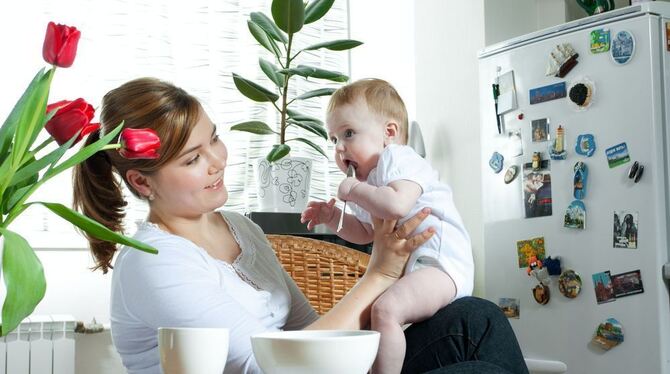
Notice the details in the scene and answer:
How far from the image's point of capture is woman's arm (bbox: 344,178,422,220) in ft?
5.34

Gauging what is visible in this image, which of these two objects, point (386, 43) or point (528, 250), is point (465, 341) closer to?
point (528, 250)

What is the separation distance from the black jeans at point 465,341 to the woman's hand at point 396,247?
0.40 ft

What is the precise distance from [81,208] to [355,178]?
56cm

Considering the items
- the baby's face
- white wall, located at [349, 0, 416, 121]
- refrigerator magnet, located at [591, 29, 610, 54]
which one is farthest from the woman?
white wall, located at [349, 0, 416, 121]

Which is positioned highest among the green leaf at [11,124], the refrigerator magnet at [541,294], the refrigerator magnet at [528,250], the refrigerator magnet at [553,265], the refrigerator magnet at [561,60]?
the refrigerator magnet at [561,60]

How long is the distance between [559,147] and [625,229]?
0.38 m

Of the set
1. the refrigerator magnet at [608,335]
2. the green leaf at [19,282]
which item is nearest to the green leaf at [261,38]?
the refrigerator magnet at [608,335]

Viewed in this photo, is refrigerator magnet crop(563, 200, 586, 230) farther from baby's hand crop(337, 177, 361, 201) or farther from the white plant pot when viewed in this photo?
baby's hand crop(337, 177, 361, 201)

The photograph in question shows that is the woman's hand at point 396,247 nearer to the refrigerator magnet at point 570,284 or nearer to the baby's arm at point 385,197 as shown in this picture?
the baby's arm at point 385,197

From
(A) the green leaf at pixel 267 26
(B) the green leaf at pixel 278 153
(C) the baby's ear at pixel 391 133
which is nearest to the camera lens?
(C) the baby's ear at pixel 391 133

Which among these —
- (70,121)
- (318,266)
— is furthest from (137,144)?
(318,266)

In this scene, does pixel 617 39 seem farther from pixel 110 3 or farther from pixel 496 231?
pixel 110 3

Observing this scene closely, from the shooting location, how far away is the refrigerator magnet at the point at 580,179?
278cm

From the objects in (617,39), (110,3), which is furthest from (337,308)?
(110,3)
